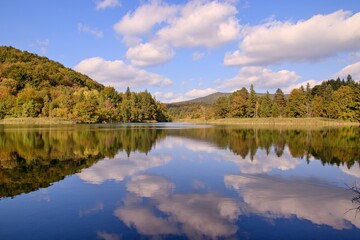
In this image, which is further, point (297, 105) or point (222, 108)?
point (222, 108)

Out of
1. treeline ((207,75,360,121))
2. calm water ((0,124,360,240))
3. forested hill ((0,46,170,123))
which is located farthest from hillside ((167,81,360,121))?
calm water ((0,124,360,240))

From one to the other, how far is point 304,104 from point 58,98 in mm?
69667

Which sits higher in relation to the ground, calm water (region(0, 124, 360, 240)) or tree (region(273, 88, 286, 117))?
tree (region(273, 88, 286, 117))

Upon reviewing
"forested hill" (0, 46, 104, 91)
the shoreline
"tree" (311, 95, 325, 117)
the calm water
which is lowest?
the calm water

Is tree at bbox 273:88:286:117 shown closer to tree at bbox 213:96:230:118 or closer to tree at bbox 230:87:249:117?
tree at bbox 230:87:249:117

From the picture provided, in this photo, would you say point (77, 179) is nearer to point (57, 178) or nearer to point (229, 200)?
point (57, 178)

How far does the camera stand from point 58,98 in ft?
290

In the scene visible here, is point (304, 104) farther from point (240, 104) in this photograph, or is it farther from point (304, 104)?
point (240, 104)

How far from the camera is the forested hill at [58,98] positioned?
84.8 metres

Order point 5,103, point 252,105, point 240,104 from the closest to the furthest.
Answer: point 5,103 < point 252,105 < point 240,104

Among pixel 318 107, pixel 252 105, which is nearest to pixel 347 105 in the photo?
pixel 318 107

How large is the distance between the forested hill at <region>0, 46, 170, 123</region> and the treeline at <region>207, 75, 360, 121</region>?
3641cm

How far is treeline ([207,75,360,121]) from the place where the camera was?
70.7 metres

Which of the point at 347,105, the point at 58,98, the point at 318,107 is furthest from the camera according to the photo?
the point at 58,98
